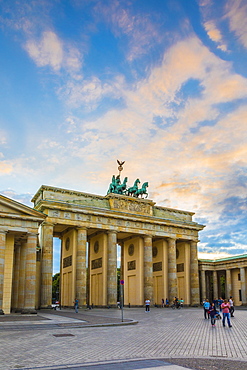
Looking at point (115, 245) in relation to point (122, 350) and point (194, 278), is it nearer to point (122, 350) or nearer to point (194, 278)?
point (194, 278)

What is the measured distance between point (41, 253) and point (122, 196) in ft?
52.0

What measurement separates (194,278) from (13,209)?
39.4 m

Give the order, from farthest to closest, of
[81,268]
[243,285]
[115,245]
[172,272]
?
1. [243,285]
2. [172,272]
3. [115,245]
4. [81,268]

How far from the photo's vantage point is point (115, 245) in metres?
54.9

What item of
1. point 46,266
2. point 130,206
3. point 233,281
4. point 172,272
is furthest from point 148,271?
point 233,281

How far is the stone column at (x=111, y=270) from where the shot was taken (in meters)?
52.7

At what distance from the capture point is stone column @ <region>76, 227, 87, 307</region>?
49.7 metres

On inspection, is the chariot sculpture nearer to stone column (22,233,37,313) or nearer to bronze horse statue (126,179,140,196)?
bronze horse statue (126,179,140,196)

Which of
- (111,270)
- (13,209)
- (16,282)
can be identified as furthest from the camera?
(111,270)

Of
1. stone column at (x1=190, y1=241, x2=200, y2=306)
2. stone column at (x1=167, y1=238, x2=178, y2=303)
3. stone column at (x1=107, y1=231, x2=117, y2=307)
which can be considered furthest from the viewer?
stone column at (x1=190, y1=241, x2=200, y2=306)

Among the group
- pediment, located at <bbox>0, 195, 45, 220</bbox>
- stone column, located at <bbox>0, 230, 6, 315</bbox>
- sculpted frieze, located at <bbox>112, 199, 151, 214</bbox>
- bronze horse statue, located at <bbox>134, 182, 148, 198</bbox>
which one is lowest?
stone column, located at <bbox>0, 230, 6, 315</bbox>

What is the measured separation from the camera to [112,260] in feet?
177

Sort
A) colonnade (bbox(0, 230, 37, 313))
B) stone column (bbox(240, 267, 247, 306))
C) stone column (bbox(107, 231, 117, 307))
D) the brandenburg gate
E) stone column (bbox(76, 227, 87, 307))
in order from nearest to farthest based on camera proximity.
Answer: colonnade (bbox(0, 230, 37, 313)), stone column (bbox(76, 227, 87, 307)), the brandenburg gate, stone column (bbox(107, 231, 117, 307)), stone column (bbox(240, 267, 247, 306))

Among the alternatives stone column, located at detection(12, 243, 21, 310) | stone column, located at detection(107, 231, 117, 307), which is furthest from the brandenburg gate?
stone column, located at detection(12, 243, 21, 310)
